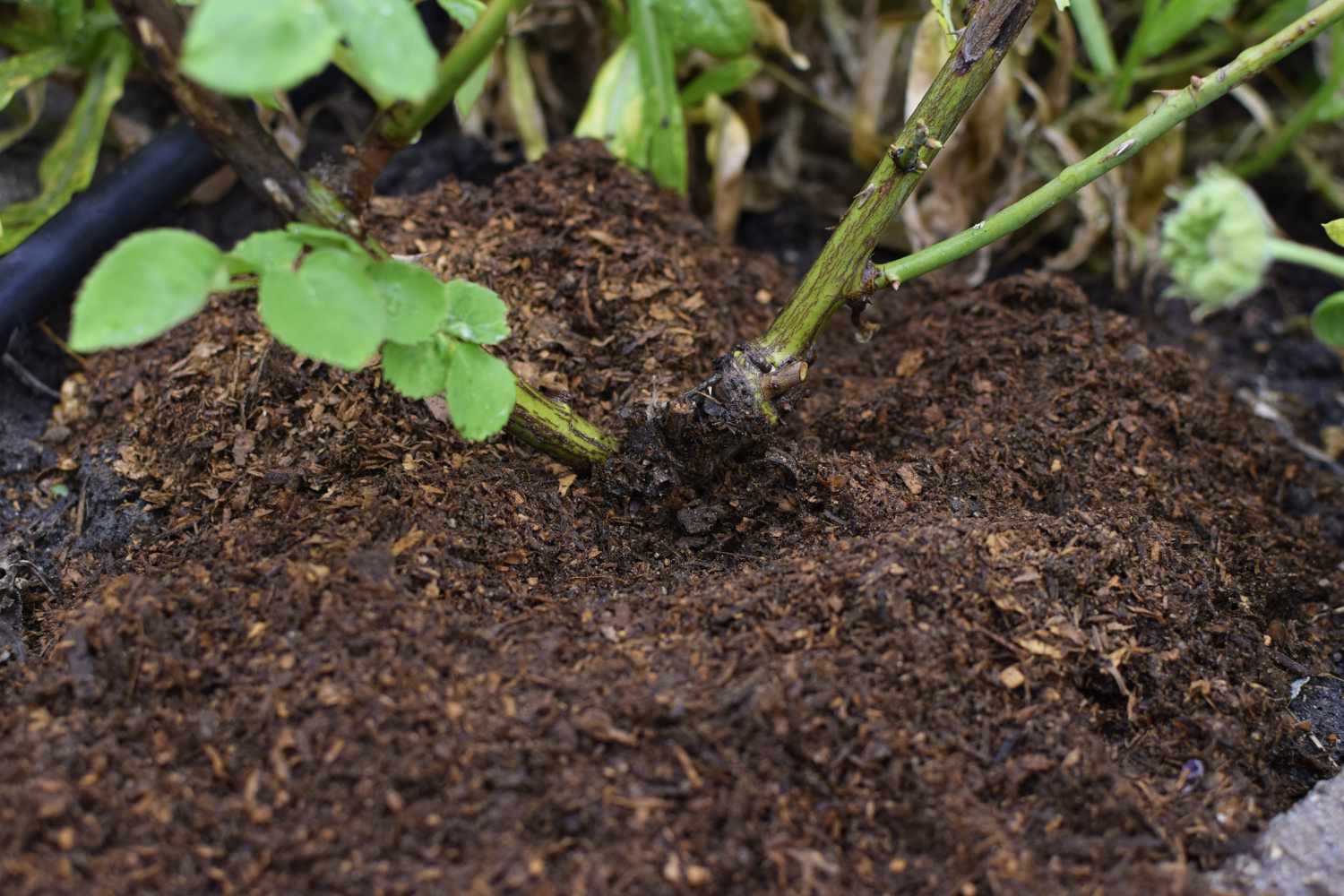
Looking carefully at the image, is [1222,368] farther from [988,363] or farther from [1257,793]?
[1257,793]

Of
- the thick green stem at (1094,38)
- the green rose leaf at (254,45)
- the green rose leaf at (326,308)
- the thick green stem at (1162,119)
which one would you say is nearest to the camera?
the green rose leaf at (254,45)

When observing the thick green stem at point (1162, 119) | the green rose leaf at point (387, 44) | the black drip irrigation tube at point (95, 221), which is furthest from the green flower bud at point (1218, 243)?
the black drip irrigation tube at point (95, 221)

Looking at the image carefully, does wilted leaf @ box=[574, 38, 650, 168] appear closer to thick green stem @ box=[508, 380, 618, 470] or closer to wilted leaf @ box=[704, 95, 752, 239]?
wilted leaf @ box=[704, 95, 752, 239]

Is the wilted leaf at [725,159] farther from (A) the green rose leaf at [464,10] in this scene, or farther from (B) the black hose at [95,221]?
(B) the black hose at [95,221]

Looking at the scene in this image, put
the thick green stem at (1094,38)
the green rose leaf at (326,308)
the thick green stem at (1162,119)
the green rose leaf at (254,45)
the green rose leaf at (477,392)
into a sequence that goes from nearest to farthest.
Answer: the green rose leaf at (254,45) → the green rose leaf at (326,308) → the green rose leaf at (477,392) → the thick green stem at (1162,119) → the thick green stem at (1094,38)

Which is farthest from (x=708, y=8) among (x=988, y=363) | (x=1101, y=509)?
(x=1101, y=509)

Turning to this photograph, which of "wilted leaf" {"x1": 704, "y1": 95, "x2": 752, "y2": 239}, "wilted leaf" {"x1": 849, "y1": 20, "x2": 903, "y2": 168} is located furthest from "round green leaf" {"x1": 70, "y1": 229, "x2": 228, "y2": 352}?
"wilted leaf" {"x1": 849, "y1": 20, "x2": 903, "y2": 168}
